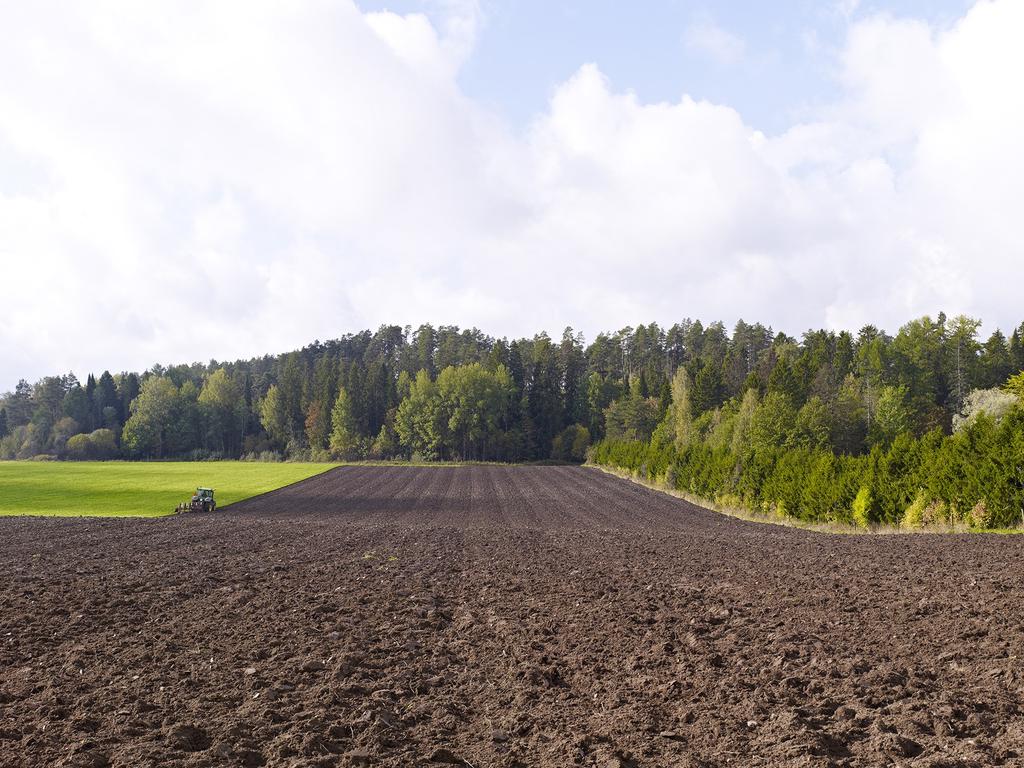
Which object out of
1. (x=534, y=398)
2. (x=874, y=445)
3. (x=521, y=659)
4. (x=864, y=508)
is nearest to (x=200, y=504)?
(x=864, y=508)

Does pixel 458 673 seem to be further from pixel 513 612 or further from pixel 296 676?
pixel 513 612

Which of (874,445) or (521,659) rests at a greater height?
(874,445)

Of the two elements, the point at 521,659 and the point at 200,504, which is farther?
the point at 200,504

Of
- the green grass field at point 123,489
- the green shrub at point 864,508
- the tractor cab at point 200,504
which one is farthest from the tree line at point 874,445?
the green grass field at point 123,489

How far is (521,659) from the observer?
8828mm

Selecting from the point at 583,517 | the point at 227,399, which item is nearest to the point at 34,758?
the point at 583,517

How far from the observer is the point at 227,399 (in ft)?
443

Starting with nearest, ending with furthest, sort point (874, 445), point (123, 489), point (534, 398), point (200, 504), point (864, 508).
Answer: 1. point (864, 508)
2. point (874, 445)
3. point (200, 504)
4. point (123, 489)
5. point (534, 398)

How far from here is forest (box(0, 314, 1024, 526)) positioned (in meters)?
28.2

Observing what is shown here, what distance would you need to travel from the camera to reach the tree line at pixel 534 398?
79.0 metres

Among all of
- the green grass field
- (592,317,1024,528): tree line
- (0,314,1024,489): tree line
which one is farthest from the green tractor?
(0,314,1024,489): tree line

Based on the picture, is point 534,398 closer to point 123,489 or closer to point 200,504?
point 123,489

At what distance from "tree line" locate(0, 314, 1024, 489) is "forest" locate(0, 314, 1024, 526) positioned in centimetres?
30

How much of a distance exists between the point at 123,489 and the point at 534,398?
3039 inches
